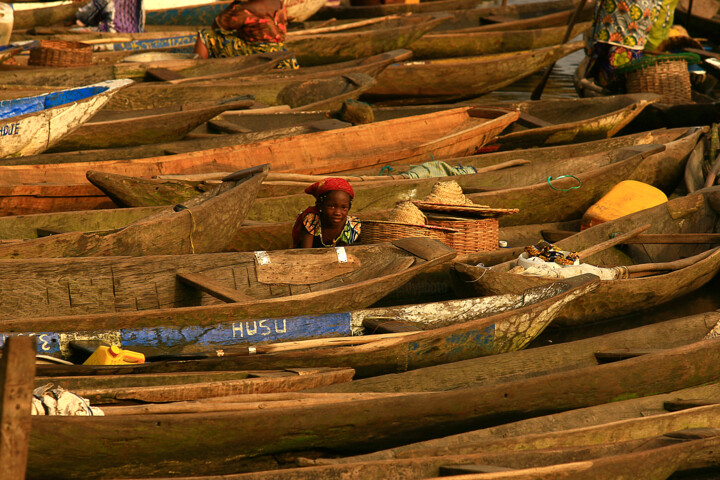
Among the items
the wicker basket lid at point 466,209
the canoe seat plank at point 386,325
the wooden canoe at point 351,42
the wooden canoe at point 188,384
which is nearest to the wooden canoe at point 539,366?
the wooden canoe at point 188,384

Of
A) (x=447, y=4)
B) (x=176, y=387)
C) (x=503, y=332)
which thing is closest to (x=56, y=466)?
(x=176, y=387)

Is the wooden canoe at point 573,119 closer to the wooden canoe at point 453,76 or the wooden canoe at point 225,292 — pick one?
the wooden canoe at point 453,76

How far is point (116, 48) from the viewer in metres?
9.67

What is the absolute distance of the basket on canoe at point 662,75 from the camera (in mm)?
8836

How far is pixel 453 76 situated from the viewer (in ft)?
33.2

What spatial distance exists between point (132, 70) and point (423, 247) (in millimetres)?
4734

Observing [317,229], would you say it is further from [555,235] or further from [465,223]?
[555,235]

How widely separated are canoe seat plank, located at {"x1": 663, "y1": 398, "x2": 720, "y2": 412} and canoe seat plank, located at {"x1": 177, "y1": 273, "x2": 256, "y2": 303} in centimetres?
202

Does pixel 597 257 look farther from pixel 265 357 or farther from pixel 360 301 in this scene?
pixel 265 357

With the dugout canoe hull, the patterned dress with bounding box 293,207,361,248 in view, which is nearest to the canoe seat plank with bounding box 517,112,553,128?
the dugout canoe hull

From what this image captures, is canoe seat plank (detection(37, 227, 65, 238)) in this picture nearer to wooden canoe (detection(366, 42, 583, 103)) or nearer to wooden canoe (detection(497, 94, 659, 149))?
wooden canoe (detection(497, 94, 659, 149))

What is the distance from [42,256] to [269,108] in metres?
3.61

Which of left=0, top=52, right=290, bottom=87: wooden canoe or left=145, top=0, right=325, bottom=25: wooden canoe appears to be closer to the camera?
left=0, top=52, right=290, bottom=87: wooden canoe

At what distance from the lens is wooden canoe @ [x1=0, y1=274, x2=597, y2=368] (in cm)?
392
